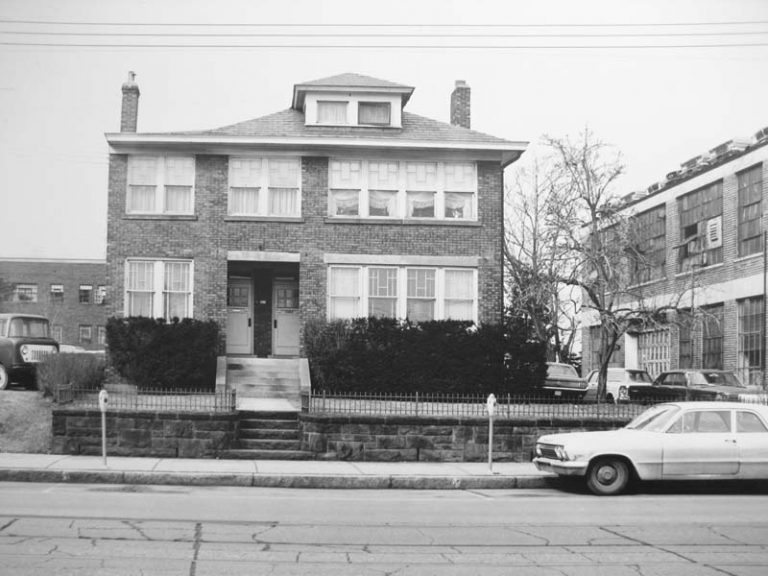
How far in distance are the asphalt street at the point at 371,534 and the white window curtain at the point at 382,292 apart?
1324 centimetres

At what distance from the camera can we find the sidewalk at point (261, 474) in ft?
54.3

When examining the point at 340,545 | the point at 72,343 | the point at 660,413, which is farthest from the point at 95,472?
the point at 72,343

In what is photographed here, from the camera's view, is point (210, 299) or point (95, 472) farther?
A: point (210, 299)

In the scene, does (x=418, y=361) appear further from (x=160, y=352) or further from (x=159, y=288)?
(x=159, y=288)

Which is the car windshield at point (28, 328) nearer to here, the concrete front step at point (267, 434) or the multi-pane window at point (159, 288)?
the multi-pane window at point (159, 288)

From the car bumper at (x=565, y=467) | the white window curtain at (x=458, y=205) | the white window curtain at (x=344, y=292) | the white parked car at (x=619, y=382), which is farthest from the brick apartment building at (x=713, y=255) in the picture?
the car bumper at (x=565, y=467)

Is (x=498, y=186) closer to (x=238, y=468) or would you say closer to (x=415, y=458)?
(x=415, y=458)

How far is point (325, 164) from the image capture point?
28.6m

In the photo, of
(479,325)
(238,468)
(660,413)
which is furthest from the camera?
(479,325)

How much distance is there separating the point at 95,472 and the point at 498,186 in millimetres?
15898

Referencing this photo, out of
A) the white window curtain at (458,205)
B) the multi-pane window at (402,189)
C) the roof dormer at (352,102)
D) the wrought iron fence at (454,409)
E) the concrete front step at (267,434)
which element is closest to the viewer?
the concrete front step at (267,434)

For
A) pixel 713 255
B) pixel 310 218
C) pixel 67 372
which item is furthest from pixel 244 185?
pixel 713 255

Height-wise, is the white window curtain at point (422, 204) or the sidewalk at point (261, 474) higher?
Result: the white window curtain at point (422, 204)

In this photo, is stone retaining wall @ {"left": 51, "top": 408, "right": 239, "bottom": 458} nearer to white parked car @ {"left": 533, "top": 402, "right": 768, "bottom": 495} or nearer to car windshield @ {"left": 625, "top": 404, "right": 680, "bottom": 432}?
white parked car @ {"left": 533, "top": 402, "right": 768, "bottom": 495}
